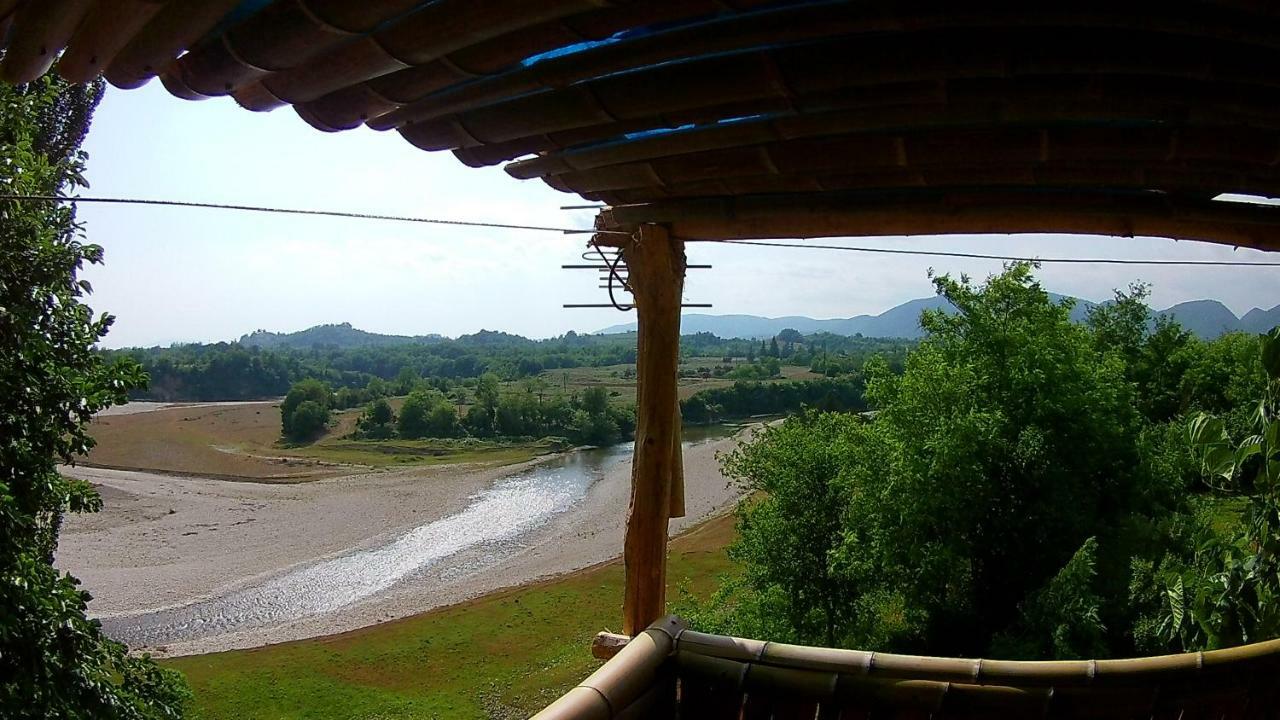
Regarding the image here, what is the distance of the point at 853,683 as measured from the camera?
1.48m

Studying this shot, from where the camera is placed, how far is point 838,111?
161cm

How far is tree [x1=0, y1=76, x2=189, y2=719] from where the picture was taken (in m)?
3.38

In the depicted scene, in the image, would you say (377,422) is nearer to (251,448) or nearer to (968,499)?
(251,448)

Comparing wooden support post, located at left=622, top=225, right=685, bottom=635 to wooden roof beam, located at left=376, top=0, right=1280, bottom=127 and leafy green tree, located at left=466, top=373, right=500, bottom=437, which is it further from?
leafy green tree, located at left=466, top=373, right=500, bottom=437

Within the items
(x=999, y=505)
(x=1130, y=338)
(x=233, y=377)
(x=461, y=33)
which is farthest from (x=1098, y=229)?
(x=233, y=377)

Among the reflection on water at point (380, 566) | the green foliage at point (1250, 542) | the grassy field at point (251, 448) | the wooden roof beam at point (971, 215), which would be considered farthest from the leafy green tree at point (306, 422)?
the green foliage at point (1250, 542)

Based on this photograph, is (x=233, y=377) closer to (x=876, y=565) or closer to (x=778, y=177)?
(x=876, y=565)

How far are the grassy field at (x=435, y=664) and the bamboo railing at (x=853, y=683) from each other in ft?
34.3

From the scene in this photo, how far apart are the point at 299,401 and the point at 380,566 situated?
60.6 ft

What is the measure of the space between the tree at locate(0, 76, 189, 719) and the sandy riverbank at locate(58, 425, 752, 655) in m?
10.3

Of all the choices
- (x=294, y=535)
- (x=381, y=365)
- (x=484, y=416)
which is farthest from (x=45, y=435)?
(x=381, y=365)

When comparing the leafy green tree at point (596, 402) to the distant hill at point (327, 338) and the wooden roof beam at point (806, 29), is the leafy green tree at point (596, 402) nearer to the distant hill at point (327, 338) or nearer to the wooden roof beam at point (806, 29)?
the wooden roof beam at point (806, 29)

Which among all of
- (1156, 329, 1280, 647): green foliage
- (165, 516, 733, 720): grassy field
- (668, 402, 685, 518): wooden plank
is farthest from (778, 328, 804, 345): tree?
(668, 402, 685, 518): wooden plank

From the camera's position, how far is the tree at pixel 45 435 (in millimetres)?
3383
